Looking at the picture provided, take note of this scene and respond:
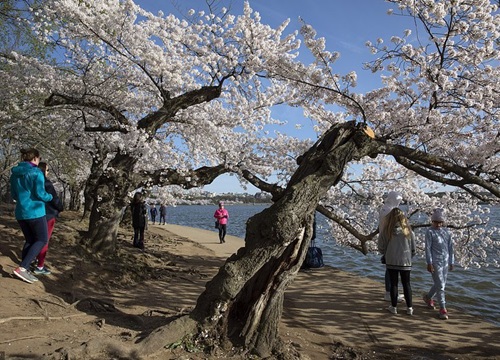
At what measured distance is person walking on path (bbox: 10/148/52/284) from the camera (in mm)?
4910

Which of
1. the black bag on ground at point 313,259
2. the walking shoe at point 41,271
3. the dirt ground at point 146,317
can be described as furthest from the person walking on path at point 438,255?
the walking shoe at point 41,271

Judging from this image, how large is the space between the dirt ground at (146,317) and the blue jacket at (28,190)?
3.02ft

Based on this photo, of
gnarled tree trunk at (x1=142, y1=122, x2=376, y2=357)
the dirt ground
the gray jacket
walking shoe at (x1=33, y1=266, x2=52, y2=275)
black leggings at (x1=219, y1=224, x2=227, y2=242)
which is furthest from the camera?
black leggings at (x1=219, y1=224, x2=227, y2=242)

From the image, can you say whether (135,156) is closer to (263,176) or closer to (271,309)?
(263,176)

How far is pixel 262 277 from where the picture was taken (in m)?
4.11

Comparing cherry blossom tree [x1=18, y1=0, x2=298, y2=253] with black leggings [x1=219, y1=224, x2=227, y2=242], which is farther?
black leggings [x1=219, y1=224, x2=227, y2=242]

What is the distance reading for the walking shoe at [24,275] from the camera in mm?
4898

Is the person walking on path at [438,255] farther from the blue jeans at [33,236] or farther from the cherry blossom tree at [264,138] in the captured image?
the blue jeans at [33,236]

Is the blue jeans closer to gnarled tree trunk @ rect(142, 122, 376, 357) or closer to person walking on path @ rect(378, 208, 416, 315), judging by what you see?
gnarled tree trunk @ rect(142, 122, 376, 357)

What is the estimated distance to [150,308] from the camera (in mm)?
5551

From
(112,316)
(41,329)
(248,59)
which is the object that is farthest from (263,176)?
(41,329)

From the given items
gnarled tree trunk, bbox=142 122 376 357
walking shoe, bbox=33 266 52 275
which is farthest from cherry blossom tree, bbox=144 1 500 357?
walking shoe, bbox=33 266 52 275

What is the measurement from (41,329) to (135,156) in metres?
4.47

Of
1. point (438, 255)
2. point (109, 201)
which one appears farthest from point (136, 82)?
point (438, 255)
